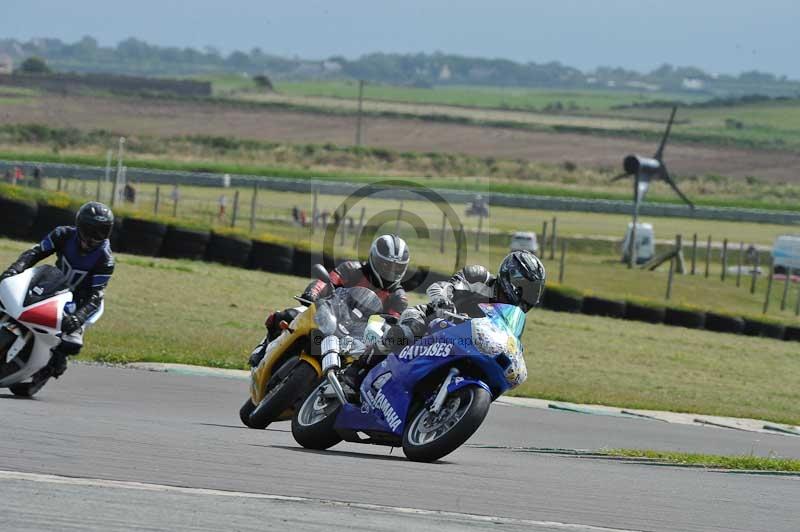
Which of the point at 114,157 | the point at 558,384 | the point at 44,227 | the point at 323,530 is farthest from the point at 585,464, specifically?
the point at 114,157

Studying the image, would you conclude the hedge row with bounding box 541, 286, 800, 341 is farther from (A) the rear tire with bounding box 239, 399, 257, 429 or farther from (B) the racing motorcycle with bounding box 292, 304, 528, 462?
(B) the racing motorcycle with bounding box 292, 304, 528, 462

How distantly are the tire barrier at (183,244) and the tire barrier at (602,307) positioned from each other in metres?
7.68

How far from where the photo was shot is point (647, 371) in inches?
820

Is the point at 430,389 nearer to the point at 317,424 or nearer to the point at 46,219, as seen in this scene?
the point at 317,424

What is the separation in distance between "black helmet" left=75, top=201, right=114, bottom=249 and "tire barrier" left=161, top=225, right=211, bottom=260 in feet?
46.4

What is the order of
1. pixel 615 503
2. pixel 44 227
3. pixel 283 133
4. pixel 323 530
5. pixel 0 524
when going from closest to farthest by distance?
pixel 0 524
pixel 323 530
pixel 615 503
pixel 44 227
pixel 283 133

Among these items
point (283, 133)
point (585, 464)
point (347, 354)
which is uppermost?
point (347, 354)

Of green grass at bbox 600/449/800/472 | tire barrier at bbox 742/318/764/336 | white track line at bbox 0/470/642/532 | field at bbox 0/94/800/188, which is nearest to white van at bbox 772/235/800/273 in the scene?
tire barrier at bbox 742/318/764/336

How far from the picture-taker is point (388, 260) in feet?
32.0

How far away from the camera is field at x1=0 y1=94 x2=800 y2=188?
99.7 meters

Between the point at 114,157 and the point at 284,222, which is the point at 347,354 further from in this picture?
the point at 114,157

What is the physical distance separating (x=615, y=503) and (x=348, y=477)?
1.36 metres

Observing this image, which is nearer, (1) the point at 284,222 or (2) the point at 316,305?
(2) the point at 316,305

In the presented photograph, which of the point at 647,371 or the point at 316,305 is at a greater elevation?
the point at 316,305
